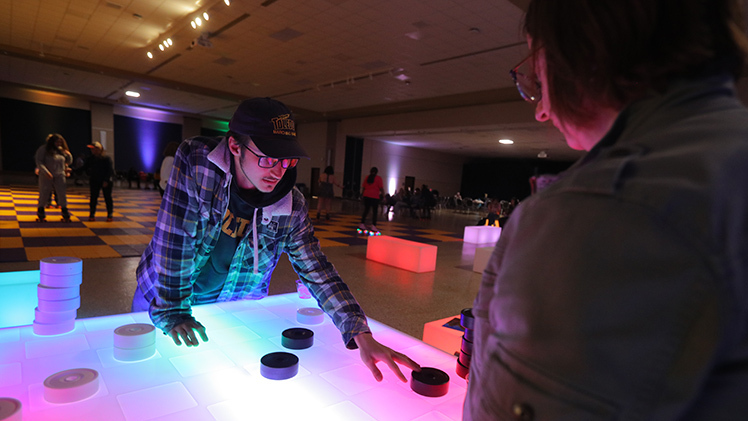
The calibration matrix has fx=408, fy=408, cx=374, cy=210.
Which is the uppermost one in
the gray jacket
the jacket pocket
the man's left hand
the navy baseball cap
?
the navy baseball cap

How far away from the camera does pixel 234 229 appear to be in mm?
1627

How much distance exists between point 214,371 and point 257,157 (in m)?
0.76

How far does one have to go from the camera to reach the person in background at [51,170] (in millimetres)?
6523

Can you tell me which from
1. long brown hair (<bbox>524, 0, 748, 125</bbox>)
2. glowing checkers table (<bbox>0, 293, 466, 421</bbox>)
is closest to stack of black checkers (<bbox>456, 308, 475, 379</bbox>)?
glowing checkers table (<bbox>0, 293, 466, 421</bbox>)

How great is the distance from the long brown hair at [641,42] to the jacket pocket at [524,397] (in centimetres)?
32

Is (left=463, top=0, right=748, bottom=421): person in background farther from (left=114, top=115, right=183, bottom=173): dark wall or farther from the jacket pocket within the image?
(left=114, top=115, right=183, bottom=173): dark wall

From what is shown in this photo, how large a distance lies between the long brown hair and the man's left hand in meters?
0.84

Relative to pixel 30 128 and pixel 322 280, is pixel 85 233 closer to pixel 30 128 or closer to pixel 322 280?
pixel 322 280

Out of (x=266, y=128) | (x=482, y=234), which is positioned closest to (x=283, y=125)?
(x=266, y=128)

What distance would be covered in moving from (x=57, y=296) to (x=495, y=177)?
25654 millimetres

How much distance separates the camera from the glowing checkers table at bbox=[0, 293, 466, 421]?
2.81 feet

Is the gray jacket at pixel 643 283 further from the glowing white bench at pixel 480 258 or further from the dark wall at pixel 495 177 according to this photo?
the dark wall at pixel 495 177

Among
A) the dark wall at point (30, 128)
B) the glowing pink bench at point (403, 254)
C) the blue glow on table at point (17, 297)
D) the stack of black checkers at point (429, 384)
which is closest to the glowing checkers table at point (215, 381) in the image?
the stack of black checkers at point (429, 384)

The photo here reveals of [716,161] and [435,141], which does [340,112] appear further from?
[716,161]
